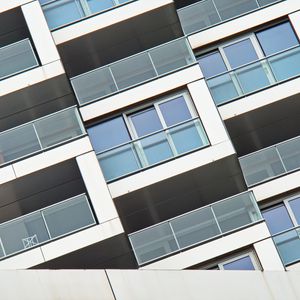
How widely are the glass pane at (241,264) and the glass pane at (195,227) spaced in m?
0.83

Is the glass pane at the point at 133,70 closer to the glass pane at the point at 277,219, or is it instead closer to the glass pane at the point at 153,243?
the glass pane at the point at 153,243

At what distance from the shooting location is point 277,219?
22.6m

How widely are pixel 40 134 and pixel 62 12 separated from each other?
4131 mm

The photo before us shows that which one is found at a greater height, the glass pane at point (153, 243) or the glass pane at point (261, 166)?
the glass pane at point (261, 166)

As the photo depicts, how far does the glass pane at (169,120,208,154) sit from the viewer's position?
22.5m

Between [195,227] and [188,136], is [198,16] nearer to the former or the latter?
[188,136]

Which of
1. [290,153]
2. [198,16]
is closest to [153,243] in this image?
[290,153]

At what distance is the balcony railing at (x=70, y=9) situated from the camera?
79.9ft

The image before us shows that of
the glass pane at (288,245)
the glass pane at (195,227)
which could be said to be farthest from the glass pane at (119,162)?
the glass pane at (288,245)

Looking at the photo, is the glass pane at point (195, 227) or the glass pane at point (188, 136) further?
the glass pane at point (188, 136)

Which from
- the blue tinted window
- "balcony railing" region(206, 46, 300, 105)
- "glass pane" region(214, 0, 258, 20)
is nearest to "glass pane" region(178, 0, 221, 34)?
"glass pane" region(214, 0, 258, 20)

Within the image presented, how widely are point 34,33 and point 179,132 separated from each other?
16.2 ft

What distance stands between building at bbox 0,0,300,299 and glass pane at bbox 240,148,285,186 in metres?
0.03

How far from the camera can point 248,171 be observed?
2302cm
